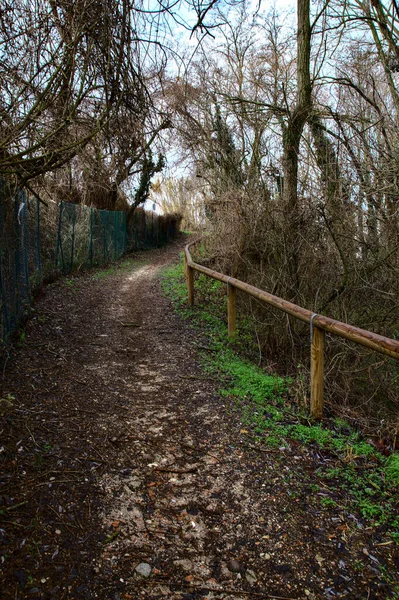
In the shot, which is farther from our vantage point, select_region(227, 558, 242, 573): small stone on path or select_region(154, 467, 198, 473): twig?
select_region(154, 467, 198, 473): twig

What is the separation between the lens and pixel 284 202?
24.0ft

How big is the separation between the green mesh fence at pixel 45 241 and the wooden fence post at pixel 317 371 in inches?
143

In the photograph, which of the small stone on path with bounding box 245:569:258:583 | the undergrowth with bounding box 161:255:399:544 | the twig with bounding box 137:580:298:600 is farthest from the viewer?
the undergrowth with bounding box 161:255:399:544

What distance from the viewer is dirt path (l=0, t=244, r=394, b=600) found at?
215cm

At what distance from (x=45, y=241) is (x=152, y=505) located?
842 centimetres

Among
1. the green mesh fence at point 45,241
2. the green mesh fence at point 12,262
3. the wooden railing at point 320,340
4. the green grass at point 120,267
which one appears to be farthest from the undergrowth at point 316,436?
the green grass at point 120,267

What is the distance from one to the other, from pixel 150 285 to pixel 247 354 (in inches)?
242

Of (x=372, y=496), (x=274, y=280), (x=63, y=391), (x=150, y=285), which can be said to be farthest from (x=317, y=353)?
(x=150, y=285)

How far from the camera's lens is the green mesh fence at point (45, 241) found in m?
5.38

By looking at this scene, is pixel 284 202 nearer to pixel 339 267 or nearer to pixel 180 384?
pixel 339 267

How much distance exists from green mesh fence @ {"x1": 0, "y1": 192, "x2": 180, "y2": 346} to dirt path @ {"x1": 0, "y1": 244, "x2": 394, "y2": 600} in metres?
1.29

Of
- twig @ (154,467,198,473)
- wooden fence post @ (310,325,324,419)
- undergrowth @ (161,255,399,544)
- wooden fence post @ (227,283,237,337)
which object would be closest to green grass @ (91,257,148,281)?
wooden fence post @ (227,283,237,337)

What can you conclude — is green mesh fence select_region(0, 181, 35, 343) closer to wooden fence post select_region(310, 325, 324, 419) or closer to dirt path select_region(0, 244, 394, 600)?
dirt path select_region(0, 244, 394, 600)

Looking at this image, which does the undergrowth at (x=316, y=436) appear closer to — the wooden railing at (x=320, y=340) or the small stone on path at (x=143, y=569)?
the wooden railing at (x=320, y=340)
